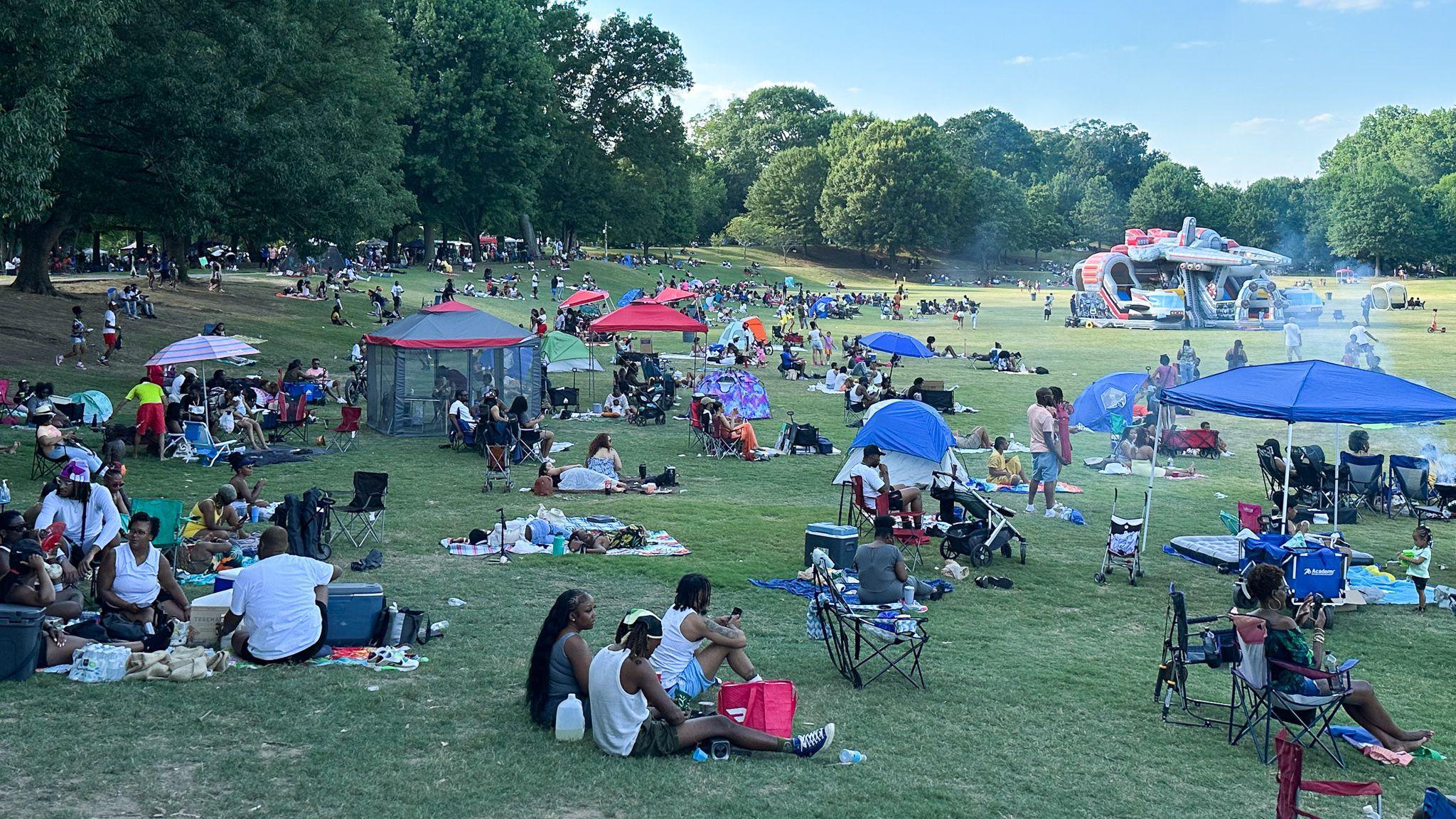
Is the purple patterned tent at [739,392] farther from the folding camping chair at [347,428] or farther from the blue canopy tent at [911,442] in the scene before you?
the blue canopy tent at [911,442]

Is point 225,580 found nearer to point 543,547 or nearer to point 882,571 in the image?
point 543,547

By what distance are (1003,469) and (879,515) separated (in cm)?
566

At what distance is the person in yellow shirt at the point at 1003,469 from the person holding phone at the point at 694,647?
34.3ft

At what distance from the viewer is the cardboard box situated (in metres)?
9.12

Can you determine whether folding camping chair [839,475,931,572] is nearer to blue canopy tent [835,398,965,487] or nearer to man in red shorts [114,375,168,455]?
blue canopy tent [835,398,965,487]

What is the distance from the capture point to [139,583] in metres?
9.38

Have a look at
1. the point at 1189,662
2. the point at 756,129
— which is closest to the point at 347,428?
the point at 1189,662

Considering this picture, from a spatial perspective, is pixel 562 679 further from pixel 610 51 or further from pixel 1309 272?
pixel 1309 272

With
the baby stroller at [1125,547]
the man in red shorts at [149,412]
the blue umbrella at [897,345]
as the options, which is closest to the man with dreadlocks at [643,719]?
the baby stroller at [1125,547]

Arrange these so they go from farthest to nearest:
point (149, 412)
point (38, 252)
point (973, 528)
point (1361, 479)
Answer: point (38, 252), point (149, 412), point (1361, 479), point (973, 528)

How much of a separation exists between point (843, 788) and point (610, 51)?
7394 centimetres

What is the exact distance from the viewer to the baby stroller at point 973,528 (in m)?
13.0

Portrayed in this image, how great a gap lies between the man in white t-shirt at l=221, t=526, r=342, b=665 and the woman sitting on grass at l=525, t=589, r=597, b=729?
2.15m

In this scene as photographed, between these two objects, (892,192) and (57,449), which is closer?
(57,449)
